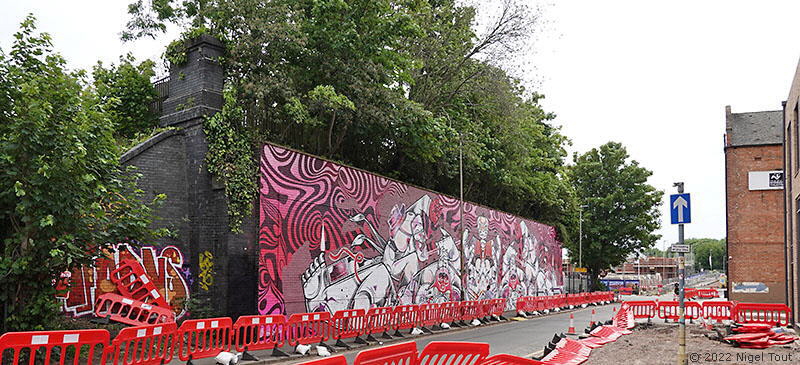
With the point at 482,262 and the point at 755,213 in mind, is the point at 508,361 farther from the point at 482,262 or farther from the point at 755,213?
the point at 755,213

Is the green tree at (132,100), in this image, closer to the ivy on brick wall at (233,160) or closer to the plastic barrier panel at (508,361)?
the ivy on brick wall at (233,160)

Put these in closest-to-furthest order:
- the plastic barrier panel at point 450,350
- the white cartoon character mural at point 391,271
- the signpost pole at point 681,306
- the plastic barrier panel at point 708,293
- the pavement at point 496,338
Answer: the plastic barrier panel at point 450,350
the signpost pole at point 681,306
the pavement at point 496,338
the white cartoon character mural at point 391,271
the plastic barrier panel at point 708,293

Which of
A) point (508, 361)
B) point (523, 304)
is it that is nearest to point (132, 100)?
point (508, 361)

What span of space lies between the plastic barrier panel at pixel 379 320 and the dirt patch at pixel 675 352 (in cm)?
572

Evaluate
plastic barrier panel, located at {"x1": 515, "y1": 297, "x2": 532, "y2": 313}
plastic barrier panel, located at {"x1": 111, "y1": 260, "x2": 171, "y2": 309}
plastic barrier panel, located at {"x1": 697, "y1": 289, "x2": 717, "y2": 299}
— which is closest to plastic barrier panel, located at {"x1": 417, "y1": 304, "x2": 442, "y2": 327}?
plastic barrier panel, located at {"x1": 111, "y1": 260, "x2": 171, "y2": 309}

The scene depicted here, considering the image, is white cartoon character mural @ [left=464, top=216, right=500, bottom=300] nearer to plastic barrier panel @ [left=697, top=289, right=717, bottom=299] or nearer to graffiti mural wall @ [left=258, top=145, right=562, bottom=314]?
graffiti mural wall @ [left=258, top=145, right=562, bottom=314]

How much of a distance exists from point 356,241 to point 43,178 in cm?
1079

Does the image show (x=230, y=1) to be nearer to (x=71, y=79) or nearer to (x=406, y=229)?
(x=71, y=79)

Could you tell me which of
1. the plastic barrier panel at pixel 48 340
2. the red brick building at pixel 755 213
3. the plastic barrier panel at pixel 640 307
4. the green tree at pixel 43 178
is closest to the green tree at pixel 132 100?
the green tree at pixel 43 178

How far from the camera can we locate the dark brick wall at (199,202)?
612 inches

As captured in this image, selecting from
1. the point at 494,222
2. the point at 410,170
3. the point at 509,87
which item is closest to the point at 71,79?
the point at 410,170

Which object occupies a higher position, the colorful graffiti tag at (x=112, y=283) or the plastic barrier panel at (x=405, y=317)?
the colorful graffiti tag at (x=112, y=283)

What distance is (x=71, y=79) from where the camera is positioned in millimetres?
11680

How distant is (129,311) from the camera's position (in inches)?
555
